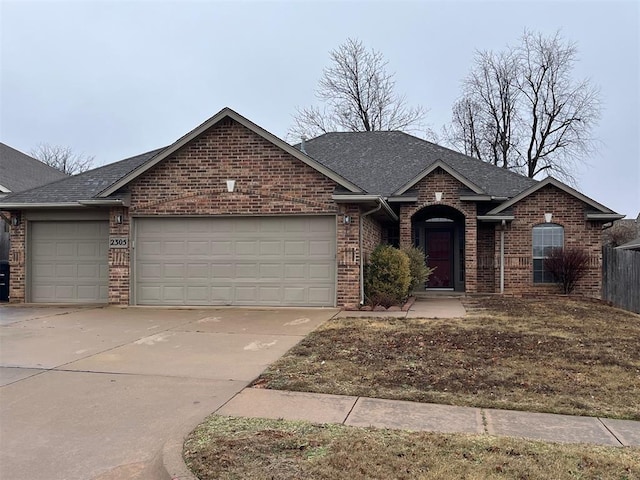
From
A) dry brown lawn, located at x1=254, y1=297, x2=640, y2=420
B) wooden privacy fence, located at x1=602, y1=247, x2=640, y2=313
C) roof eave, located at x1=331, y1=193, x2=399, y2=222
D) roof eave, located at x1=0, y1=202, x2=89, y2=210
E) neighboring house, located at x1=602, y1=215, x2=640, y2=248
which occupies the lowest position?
dry brown lawn, located at x1=254, y1=297, x2=640, y2=420

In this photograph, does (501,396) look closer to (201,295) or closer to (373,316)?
(373,316)

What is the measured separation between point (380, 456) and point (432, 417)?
1.20 m

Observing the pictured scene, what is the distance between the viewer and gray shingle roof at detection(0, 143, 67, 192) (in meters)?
21.0

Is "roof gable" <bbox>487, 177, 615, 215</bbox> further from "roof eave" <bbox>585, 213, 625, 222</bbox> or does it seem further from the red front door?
the red front door

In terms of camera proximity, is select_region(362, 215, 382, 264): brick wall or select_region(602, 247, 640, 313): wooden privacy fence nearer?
select_region(362, 215, 382, 264): brick wall

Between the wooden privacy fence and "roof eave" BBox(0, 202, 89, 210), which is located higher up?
"roof eave" BBox(0, 202, 89, 210)

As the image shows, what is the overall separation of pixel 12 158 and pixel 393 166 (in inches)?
681

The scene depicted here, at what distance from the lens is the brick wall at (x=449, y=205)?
17.0m

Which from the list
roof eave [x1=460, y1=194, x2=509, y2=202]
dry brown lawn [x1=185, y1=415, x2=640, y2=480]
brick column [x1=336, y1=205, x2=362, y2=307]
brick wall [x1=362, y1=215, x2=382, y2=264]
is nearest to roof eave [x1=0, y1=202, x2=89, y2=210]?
brick column [x1=336, y1=205, x2=362, y2=307]

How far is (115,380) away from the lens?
20.3 ft

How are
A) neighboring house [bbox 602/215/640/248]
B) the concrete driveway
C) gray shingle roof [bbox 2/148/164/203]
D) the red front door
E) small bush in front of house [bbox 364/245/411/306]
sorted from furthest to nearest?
neighboring house [bbox 602/215/640/248] < the red front door < gray shingle roof [bbox 2/148/164/203] < small bush in front of house [bbox 364/245/411/306] < the concrete driveway

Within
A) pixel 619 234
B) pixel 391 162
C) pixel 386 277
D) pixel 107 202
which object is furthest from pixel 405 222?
pixel 619 234

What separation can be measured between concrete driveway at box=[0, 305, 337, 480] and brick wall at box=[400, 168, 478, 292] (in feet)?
22.6

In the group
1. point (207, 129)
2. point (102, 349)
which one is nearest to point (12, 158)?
point (207, 129)
